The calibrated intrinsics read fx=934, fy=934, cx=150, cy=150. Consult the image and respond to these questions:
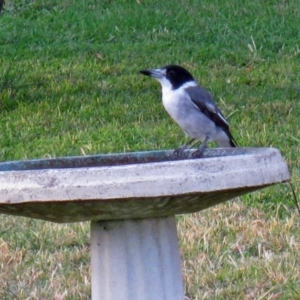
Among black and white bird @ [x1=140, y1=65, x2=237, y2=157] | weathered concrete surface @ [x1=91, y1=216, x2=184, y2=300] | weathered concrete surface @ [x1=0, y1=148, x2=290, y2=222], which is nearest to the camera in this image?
weathered concrete surface @ [x1=0, y1=148, x2=290, y2=222]

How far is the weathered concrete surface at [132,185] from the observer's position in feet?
9.78

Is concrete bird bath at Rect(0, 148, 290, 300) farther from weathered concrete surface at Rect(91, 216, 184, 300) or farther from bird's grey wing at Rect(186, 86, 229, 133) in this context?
bird's grey wing at Rect(186, 86, 229, 133)

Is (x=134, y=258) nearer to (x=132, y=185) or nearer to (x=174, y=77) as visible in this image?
(x=132, y=185)

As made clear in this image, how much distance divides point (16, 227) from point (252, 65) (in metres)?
4.54

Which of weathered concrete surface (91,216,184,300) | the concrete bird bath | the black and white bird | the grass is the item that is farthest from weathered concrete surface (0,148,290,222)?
the black and white bird

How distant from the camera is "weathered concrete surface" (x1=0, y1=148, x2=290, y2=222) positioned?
9.78 feet

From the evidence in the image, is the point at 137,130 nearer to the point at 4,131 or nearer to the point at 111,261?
the point at 4,131

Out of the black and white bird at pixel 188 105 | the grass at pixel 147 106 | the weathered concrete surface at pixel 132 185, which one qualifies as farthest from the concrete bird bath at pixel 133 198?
the black and white bird at pixel 188 105

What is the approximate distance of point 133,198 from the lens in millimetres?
3025

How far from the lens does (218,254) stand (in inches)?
198

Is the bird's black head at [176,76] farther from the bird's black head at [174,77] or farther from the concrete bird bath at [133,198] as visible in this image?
the concrete bird bath at [133,198]

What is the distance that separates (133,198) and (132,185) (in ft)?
0.21

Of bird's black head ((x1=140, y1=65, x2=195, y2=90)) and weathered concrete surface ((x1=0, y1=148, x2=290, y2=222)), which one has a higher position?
bird's black head ((x1=140, y1=65, x2=195, y2=90))

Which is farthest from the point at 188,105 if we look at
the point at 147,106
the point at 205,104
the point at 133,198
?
the point at 147,106
